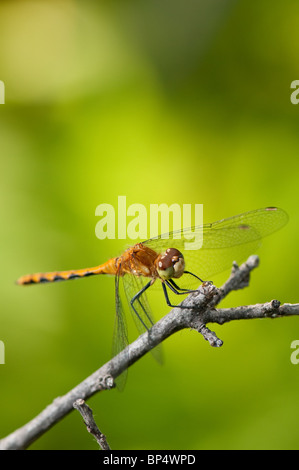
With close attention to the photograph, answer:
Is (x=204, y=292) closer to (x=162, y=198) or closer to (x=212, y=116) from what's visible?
(x=162, y=198)

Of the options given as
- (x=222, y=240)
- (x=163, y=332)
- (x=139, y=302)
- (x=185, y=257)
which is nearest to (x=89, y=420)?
(x=163, y=332)

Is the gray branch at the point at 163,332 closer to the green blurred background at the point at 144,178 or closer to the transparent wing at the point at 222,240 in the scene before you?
the transparent wing at the point at 222,240

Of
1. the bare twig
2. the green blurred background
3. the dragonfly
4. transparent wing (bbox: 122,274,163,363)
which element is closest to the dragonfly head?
the dragonfly

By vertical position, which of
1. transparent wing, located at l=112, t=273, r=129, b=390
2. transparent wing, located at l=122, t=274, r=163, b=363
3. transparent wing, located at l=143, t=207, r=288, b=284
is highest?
transparent wing, located at l=143, t=207, r=288, b=284

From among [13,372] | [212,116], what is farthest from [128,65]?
[13,372]

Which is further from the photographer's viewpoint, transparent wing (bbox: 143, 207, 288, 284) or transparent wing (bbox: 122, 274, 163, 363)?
transparent wing (bbox: 143, 207, 288, 284)

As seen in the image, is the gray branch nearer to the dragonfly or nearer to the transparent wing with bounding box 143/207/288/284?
the dragonfly

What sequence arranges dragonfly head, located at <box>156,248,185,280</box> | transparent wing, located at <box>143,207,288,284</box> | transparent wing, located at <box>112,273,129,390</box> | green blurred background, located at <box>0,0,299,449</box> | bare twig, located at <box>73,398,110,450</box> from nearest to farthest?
bare twig, located at <box>73,398,110,450</box>, transparent wing, located at <box>112,273,129,390</box>, dragonfly head, located at <box>156,248,185,280</box>, transparent wing, located at <box>143,207,288,284</box>, green blurred background, located at <box>0,0,299,449</box>
